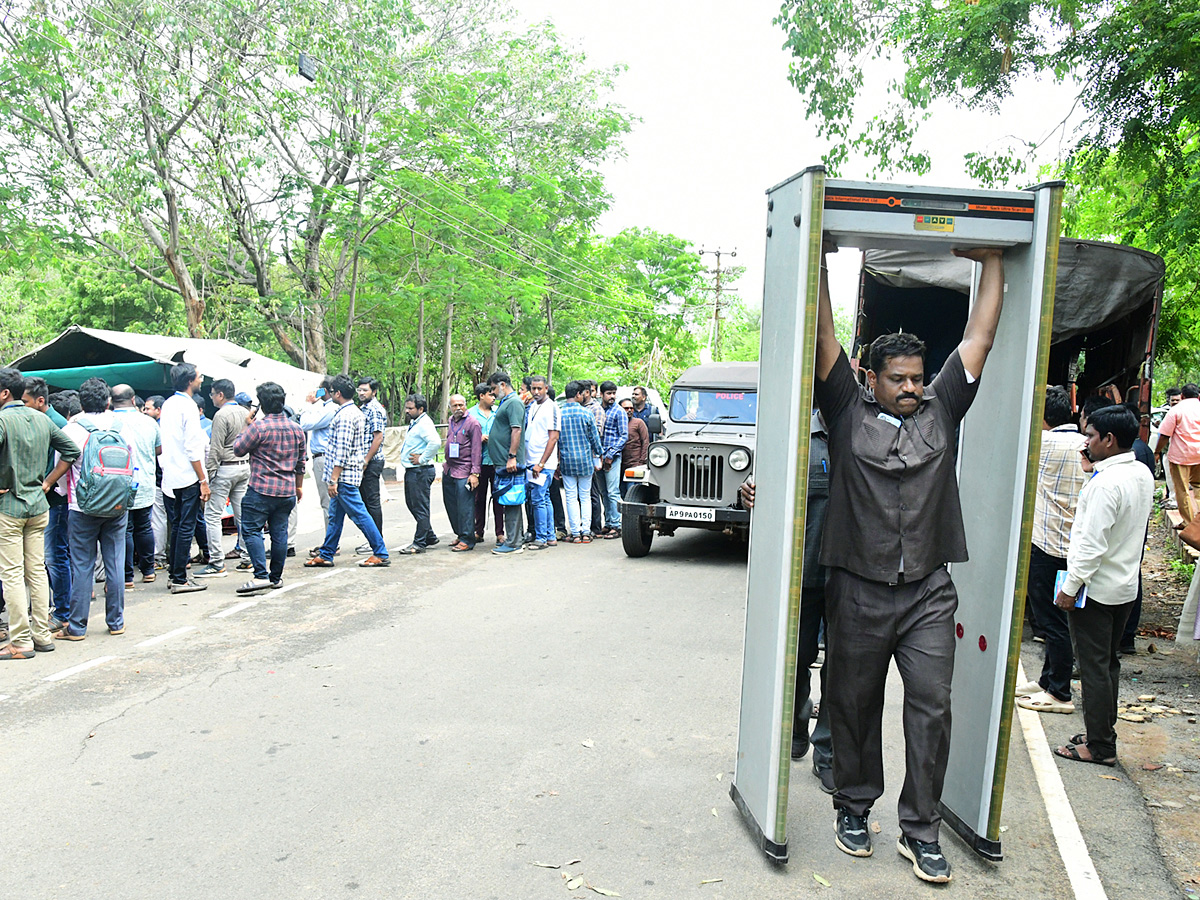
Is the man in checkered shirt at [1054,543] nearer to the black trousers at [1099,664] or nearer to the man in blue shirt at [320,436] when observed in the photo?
the black trousers at [1099,664]

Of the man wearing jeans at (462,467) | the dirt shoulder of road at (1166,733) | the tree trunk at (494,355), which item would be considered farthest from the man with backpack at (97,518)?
the tree trunk at (494,355)

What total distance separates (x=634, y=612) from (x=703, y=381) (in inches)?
190

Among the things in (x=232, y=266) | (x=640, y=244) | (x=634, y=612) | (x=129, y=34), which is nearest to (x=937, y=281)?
(x=634, y=612)

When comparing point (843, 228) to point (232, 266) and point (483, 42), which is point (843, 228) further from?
point (483, 42)

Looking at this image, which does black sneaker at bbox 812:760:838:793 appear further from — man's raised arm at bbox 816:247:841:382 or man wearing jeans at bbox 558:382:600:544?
man wearing jeans at bbox 558:382:600:544

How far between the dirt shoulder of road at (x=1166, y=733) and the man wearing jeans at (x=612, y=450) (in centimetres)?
626

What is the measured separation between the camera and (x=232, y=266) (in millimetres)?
24406

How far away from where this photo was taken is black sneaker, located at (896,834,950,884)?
11.2 feet

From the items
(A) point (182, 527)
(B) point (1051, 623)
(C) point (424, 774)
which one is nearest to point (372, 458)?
(A) point (182, 527)

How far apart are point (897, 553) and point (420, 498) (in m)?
8.00

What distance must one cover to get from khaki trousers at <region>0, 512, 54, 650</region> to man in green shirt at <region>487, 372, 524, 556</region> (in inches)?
197

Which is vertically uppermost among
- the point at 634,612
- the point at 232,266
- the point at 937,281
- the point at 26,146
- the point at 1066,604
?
the point at 26,146

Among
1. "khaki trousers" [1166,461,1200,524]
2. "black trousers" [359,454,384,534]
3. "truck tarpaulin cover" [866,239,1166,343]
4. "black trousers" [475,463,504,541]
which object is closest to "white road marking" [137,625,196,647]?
"black trousers" [359,454,384,534]

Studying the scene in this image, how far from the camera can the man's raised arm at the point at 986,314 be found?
3584 mm
